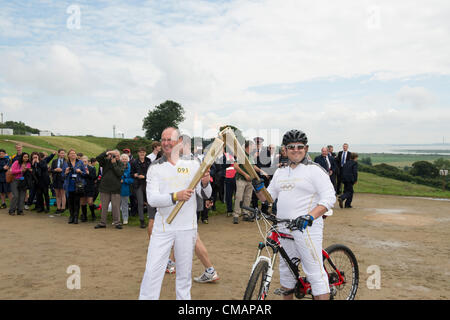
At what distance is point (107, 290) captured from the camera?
5355 mm

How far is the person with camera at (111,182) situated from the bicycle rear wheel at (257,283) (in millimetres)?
7064

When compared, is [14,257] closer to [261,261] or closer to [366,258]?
[261,261]

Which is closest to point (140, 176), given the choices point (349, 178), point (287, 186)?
point (287, 186)

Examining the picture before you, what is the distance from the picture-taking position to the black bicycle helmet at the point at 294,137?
409 centimetres

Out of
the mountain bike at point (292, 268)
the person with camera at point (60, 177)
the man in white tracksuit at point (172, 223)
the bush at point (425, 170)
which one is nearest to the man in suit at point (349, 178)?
the mountain bike at point (292, 268)

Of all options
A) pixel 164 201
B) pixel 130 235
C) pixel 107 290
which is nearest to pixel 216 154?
pixel 164 201

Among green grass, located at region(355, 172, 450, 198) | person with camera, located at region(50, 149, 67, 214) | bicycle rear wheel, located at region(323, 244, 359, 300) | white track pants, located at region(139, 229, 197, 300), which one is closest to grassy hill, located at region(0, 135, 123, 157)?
person with camera, located at region(50, 149, 67, 214)

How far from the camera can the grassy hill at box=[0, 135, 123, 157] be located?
42.8m

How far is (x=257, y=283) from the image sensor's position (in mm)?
3668

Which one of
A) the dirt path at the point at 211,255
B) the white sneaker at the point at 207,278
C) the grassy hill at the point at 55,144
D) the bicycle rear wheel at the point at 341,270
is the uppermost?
the grassy hill at the point at 55,144

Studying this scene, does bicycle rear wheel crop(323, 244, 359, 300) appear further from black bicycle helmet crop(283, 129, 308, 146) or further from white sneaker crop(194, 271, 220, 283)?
white sneaker crop(194, 271, 220, 283)

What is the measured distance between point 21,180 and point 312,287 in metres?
11.6

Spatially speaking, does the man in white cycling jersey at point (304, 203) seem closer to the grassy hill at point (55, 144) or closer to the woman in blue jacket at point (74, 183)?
the woman in blue jacket at point (74, 183)

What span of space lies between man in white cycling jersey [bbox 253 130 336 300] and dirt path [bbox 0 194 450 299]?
145 cm
